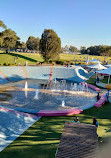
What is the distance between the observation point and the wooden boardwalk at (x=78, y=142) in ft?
14.5

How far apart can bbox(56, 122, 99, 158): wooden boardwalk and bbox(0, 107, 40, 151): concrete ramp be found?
3145 millimetres

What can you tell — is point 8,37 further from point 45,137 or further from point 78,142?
point 78,142

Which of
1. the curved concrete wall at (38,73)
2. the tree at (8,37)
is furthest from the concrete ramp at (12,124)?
the tree at (8,37)

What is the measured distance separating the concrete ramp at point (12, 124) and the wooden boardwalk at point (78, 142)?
10.3 feet

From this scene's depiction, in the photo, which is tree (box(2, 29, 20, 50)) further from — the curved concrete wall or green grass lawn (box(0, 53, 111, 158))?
green grass lawn (box(0, 53, 111, 158))

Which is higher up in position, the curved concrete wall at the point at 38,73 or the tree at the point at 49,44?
the tree at the point at 49,44

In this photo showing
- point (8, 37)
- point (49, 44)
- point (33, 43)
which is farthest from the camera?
point (33, 43)

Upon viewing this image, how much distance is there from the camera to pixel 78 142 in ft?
16.7

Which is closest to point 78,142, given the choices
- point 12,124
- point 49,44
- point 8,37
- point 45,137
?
point 45,137

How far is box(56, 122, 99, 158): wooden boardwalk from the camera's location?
174 inches

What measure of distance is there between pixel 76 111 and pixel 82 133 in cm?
458

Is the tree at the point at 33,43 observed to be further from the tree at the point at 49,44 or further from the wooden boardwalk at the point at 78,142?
the wooden boardwalk at the point at 78,142

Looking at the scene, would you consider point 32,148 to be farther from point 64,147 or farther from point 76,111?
point 76,111

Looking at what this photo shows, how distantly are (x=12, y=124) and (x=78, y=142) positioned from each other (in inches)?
184
